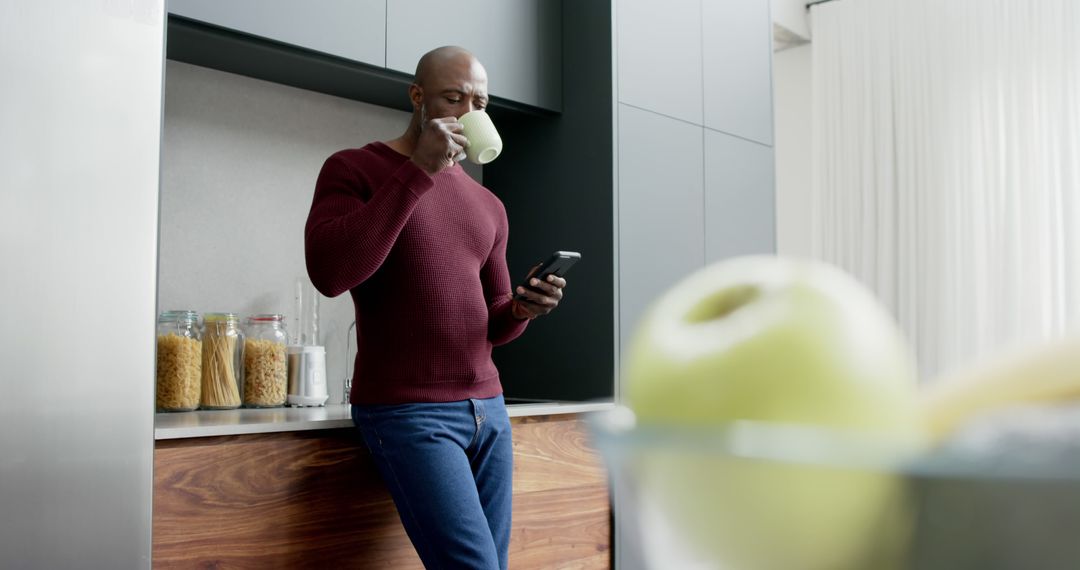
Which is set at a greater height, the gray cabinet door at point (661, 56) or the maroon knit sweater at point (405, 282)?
the gray cabinet door at point (661, 56)

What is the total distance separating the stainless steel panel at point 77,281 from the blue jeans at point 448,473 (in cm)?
41

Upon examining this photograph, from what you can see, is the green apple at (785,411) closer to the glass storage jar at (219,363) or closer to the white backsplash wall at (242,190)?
the glass storage jar at (219,363)

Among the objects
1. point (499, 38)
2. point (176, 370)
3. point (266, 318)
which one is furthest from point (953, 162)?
point (176, 370)

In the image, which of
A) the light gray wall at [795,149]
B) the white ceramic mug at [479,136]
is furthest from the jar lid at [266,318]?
the light gray wall at [795,149]

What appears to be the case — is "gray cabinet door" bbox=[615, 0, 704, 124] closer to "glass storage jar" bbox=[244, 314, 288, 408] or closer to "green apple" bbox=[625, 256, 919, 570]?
"glass storage jar" bbox=[244, 314, 288, 408]

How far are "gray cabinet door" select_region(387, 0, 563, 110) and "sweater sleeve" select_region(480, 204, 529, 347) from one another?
0.68 metres

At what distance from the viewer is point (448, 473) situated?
5.27ft

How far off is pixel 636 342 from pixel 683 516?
0.14 feet

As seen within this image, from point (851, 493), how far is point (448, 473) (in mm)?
1488

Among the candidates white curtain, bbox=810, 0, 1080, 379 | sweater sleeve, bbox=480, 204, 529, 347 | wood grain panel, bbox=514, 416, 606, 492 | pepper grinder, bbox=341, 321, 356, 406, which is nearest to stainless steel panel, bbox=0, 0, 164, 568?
sweater sleeve, bbox=480, 204, 529, 347

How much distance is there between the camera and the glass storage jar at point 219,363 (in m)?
2.14

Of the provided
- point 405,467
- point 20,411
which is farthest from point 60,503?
point 405,467

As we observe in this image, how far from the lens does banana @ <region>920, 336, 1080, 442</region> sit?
162mm

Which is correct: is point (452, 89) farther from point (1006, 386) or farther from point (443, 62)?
point (1006, 386)
